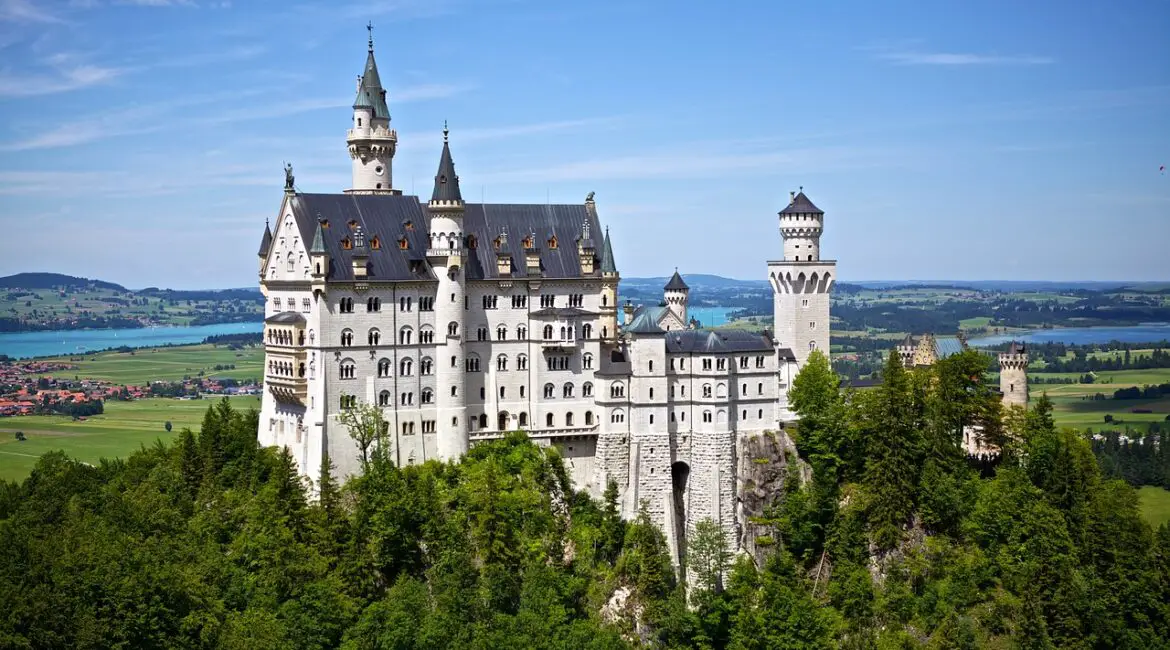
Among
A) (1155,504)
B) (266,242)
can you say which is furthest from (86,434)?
(1155,504)

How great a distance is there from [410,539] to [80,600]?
71.4 feet

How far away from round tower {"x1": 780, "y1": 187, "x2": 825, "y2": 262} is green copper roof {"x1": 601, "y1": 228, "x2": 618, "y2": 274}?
574 inches

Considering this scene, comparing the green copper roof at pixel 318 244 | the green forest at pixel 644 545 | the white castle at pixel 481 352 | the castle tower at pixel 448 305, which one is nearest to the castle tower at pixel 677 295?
the white castle at pixel 481 352

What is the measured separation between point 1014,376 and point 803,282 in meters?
16.7

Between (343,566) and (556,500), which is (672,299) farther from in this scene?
(343,566)

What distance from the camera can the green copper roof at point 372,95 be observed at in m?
99.1

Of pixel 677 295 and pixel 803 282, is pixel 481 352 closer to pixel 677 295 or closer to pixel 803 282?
pixel 677 295

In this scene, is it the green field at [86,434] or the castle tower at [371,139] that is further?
the green field at [86,434]

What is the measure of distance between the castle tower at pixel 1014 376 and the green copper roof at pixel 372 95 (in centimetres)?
4840

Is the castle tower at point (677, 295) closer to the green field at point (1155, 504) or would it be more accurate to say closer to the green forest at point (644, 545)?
the green forest at point (644, 545)

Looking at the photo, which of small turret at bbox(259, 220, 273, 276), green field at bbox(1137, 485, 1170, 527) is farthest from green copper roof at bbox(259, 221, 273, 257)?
green field at bbox(1137, 485, 1170, 527)

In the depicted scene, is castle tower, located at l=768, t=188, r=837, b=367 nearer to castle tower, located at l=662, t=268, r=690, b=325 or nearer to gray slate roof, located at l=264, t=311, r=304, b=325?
castle tower, located at l=662, t=268, r=690, b=325

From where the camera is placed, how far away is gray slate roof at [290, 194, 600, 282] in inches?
3578

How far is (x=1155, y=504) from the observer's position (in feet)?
417
